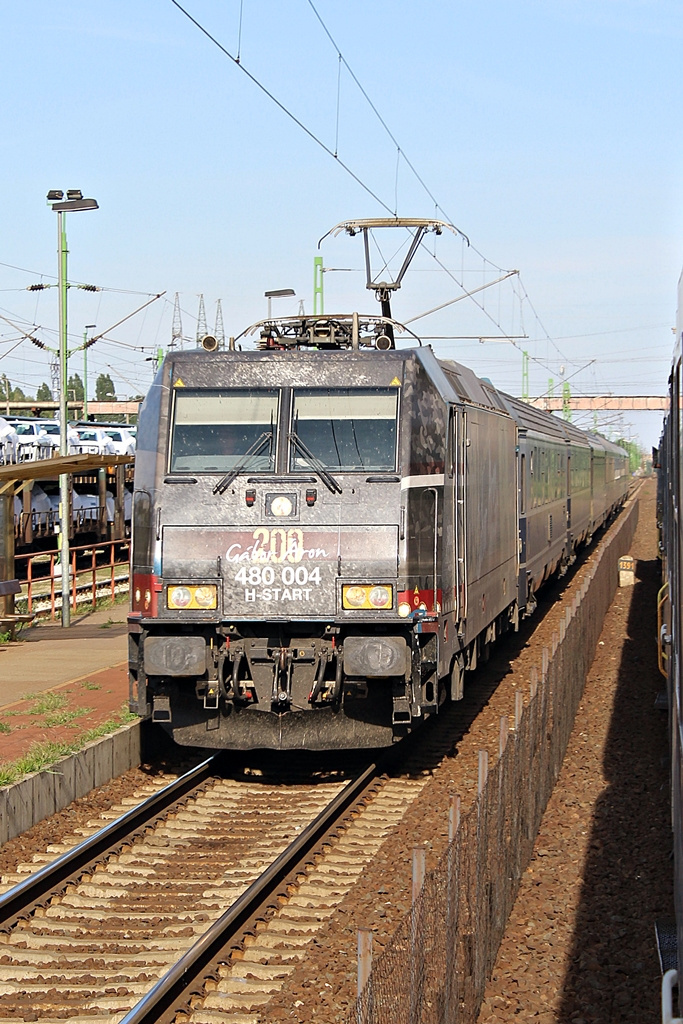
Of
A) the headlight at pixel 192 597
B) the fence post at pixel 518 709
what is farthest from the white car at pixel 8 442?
the fence post at pixel 518 709

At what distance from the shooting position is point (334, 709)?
33.3 feet

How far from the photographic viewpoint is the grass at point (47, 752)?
381 inches

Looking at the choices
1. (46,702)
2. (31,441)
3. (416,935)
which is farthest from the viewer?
(31,441)

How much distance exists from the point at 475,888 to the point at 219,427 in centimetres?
516

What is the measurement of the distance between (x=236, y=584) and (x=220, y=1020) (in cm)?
431

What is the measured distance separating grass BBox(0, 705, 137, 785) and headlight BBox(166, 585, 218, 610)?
162 cm

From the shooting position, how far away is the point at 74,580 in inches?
837

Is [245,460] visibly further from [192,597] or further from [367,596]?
[367,596]

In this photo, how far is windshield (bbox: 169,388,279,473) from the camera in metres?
10.4

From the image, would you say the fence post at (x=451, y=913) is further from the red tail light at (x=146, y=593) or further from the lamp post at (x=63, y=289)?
the lamp post at (x=63, y=289)

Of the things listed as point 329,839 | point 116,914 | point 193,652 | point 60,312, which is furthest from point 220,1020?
point 60,312

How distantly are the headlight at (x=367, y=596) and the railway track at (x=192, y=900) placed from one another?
1.58 metres

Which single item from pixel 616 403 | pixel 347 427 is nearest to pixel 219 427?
pixel 347 427

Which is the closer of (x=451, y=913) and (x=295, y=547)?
(x=451, y=913)
